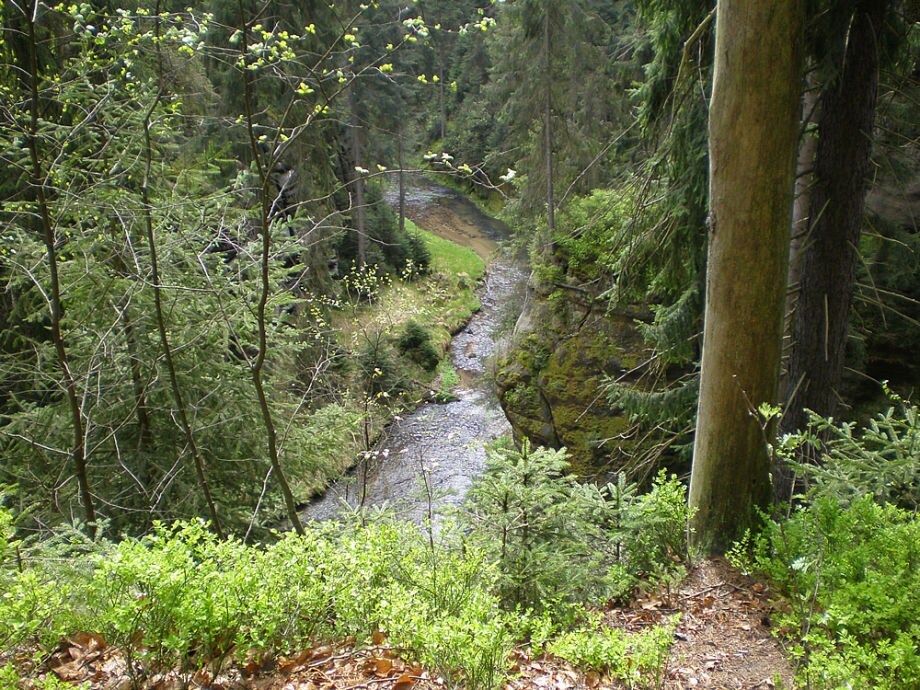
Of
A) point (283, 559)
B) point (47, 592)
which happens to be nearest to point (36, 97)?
point (47, 592)

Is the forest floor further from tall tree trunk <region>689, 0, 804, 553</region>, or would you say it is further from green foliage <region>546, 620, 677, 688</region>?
tall tree trunk <region>689, 0, 804, 553</region>

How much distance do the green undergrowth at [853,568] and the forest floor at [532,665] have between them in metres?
0.22

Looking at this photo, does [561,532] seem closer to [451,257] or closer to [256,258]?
[256,258]

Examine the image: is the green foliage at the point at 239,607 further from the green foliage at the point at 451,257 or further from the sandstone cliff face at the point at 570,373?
the green foliage at the point at 451,257

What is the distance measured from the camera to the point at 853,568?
2.60 metres

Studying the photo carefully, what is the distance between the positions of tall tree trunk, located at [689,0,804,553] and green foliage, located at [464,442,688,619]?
35 cm

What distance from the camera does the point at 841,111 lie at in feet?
13.4

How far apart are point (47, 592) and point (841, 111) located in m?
5.40

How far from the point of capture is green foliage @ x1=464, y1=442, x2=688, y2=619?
11.8 ft

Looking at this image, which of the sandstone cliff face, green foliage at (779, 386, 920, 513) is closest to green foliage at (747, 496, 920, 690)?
green foliage at (779, 386, 920, 513)

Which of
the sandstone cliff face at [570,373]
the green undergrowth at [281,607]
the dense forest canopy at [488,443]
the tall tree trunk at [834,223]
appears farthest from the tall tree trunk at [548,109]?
the green undergrowth at [281,607]

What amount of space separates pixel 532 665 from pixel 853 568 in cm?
155

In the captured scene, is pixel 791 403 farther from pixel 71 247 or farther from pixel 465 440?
pixel 465 440

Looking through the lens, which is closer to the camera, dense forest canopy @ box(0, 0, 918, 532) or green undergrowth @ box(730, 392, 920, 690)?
green undergrowth @ box(730, 392, 920, 690)
